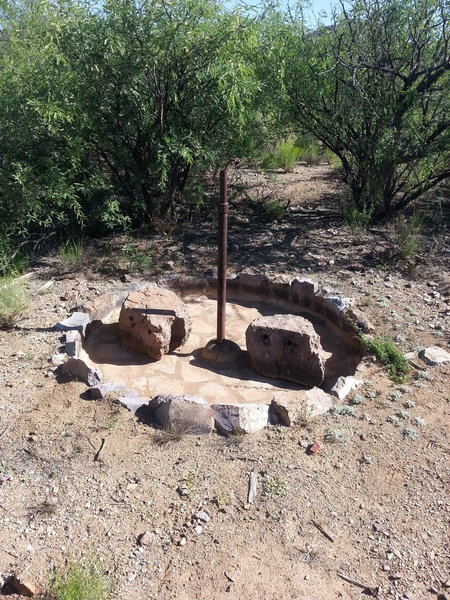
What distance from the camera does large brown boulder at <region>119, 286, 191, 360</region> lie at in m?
3.96

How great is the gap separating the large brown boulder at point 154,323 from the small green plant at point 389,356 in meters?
1.40

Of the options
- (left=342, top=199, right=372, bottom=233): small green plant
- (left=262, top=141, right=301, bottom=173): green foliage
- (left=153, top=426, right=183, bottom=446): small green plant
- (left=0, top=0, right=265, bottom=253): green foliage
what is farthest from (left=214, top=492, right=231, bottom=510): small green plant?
(left=262, top=141, right=301, bottom=173): green foliage

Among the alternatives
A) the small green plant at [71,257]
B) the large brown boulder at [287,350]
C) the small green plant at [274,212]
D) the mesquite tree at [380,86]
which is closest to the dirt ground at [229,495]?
the large brown boulder at [287,350]

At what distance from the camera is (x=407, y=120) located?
229 inches

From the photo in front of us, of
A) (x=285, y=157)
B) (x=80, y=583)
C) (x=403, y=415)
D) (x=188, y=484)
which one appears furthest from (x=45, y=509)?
(x=285, y=157)

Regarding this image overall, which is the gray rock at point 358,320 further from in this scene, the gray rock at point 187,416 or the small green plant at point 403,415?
the gray rock at point 187,416

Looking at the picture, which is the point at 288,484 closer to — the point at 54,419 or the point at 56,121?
the point at 54,419

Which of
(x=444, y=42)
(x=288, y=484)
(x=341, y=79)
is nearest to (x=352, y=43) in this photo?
(x=341, y=79)

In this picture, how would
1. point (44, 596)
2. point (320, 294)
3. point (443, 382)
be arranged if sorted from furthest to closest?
point (320, 294) < point (443, 382) < point (44, 596)

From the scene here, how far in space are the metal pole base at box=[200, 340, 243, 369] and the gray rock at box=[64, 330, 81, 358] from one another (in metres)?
0.94

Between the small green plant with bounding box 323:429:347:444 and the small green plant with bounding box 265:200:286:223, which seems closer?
the small green plant with bounding box 323:429:347:444

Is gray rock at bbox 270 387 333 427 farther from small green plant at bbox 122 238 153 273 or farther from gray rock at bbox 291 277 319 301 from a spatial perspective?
small green plant at bbox 122 238 153 273

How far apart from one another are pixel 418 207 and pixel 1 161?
522cm

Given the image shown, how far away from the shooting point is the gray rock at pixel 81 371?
3461 millimetres
